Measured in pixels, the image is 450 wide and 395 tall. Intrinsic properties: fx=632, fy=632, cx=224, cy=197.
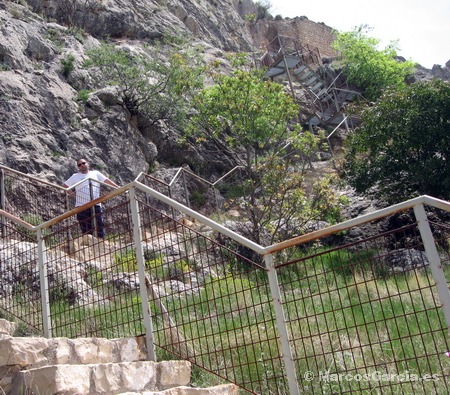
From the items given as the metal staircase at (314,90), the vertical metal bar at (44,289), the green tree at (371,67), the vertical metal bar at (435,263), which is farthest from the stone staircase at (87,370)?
the green tree at (371,67)

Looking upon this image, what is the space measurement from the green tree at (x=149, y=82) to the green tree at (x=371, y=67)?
15.4 m

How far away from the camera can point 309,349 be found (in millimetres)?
5871

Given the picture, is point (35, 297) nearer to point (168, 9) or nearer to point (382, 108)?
point (382, 108)

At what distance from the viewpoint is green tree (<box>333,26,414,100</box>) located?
3222cm

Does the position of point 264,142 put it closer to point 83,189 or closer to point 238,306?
point 83,189

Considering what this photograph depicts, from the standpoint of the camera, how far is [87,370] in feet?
14.0

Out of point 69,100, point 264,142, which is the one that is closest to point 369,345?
point 264,142

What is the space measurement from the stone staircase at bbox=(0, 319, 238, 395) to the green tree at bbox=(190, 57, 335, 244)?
696cm

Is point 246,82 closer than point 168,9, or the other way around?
point 246,82

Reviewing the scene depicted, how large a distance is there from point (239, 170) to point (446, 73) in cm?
2430

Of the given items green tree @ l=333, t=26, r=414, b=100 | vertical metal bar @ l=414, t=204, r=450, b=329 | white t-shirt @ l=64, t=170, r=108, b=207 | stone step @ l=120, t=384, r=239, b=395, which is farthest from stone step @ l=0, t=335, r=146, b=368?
green tree @ l=333, t=26, r=414, b=100

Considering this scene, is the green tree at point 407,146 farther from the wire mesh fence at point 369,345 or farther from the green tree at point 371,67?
the green tree at point 371,67

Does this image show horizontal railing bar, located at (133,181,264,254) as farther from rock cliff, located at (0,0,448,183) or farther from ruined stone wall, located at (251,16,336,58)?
ruined stone wall, located at (251,16,336,58)

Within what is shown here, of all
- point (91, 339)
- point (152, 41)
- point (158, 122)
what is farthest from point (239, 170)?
point (91, 339)
